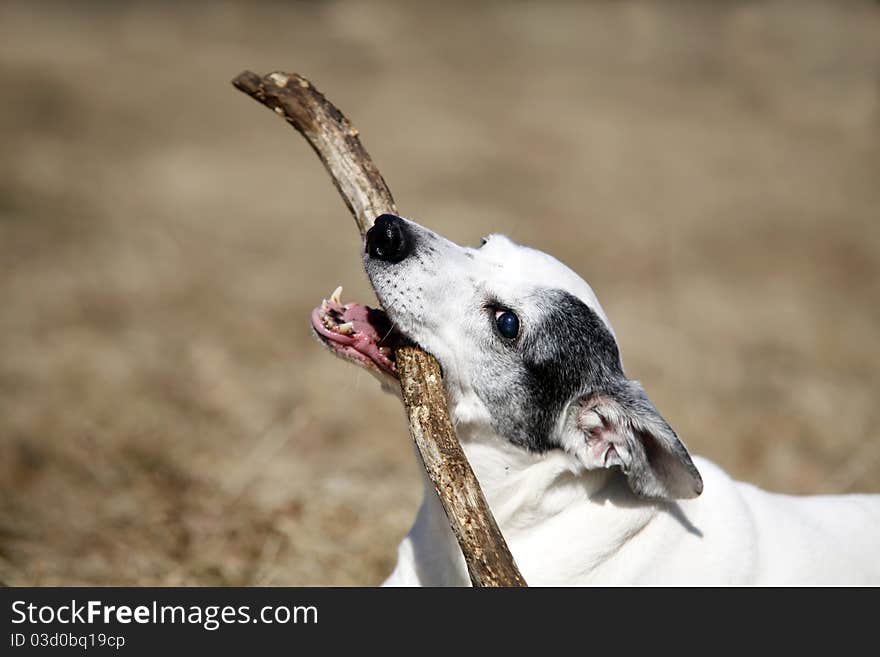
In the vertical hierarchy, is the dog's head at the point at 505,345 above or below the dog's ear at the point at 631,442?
above

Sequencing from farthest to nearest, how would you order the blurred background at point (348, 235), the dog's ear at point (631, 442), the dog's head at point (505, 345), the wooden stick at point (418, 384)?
the blurred background at point (348, 235)
the dog's head at point (505, 345)
the dog's ear at point (631, 442)
the wooden stick at point (418, 384)

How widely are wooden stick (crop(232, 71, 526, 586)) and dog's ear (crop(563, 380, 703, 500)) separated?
0.60m

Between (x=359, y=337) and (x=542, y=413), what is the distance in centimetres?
73

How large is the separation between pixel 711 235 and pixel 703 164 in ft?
9.69

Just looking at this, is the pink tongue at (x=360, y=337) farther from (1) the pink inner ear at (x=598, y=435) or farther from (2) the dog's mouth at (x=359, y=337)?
(1) the pink inner ear at (x=598, y=435)

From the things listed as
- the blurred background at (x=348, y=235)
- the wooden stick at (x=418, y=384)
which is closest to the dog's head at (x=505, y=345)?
the wooden stick at (x=418, y=384)

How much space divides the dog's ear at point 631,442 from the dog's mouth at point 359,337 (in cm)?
71

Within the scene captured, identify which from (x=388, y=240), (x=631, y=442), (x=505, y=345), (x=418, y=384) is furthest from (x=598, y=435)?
(x=388, y=240)

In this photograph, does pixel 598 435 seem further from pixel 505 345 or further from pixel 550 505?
pixel 505 345

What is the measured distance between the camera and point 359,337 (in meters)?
3.53

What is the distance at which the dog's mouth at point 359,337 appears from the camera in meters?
3.49

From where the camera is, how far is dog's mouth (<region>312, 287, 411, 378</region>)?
11.4 feet

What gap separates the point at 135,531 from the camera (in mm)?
4859
